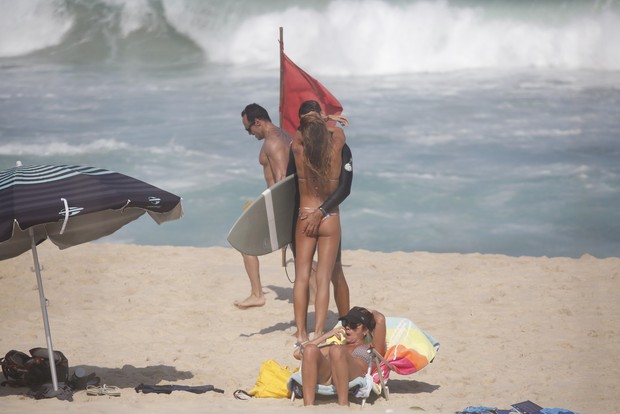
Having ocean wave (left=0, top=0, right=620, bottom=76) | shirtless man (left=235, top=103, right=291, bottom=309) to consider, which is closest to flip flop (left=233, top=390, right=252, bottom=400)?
shirtless man (left=235, top=103, right=291, bottom=309)

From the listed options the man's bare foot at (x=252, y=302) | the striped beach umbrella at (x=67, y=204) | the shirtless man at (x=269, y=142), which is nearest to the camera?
the striped beach umbrella at (x=67, y=204)

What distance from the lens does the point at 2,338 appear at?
7801 millimetres

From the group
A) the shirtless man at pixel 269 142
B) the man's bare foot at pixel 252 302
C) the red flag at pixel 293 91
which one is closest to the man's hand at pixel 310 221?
the shirtless man at pixel 269 142

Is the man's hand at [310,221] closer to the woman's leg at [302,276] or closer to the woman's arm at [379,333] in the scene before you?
the woman's leg at [302,276]

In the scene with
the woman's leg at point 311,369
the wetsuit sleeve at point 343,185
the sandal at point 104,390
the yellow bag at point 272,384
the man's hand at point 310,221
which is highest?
the wetsuit sleeve at point 343,185

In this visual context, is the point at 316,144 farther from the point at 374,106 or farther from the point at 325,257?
the point at 374,106

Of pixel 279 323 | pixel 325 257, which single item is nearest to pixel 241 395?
pixel 325 257

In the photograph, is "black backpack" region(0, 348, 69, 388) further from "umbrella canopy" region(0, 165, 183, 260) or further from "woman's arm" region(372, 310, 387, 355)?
"woman's arm" region(372, 310, 387, 355)

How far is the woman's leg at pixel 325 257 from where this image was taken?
266 inches

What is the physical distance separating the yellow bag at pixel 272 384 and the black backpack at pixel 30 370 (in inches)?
46.4

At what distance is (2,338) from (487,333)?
139 inches

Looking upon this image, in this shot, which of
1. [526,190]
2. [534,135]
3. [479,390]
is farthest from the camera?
[534,135]

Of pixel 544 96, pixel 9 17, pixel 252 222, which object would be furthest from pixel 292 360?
pixel 9 17

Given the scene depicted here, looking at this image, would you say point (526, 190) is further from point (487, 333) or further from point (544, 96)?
point (487, 333)
